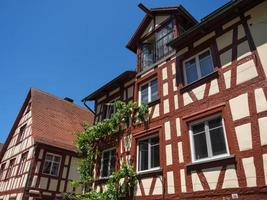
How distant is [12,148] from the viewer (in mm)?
19859

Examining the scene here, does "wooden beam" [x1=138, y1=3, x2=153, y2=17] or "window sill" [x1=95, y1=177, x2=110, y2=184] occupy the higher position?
"wooden beam" [x1=138, y1=3, x2=153, y2=17]

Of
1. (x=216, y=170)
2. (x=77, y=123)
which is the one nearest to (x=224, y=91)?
(x=216, y=170)

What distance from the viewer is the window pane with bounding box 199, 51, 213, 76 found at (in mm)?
8771

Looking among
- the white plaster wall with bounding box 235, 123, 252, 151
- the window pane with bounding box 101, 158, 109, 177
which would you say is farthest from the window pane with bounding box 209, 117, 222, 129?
the window pane with bounding box 101, 158, 109, 177

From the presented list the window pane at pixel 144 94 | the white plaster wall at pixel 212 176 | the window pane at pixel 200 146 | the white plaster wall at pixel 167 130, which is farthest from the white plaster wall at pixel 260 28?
the window pane at pixel 144 94

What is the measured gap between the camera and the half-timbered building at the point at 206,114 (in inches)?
260

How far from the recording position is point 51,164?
16500 millimetres

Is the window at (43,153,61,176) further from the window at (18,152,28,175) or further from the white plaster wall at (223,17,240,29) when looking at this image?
the white plaster wall at (223,17,240,29)

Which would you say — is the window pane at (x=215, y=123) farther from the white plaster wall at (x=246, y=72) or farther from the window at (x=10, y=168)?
the window at (x=10, y=168)

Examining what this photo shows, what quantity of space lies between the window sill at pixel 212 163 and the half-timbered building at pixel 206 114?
0.03 m

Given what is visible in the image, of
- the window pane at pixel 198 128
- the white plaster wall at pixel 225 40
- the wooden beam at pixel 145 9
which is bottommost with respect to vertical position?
the window pane at pixel 198 128

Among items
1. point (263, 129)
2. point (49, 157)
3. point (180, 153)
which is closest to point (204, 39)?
point (263, 129)

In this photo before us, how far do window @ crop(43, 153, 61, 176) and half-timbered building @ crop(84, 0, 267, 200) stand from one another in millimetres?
6203

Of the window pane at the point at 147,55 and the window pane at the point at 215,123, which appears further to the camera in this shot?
the window pane at the point at 147,55
